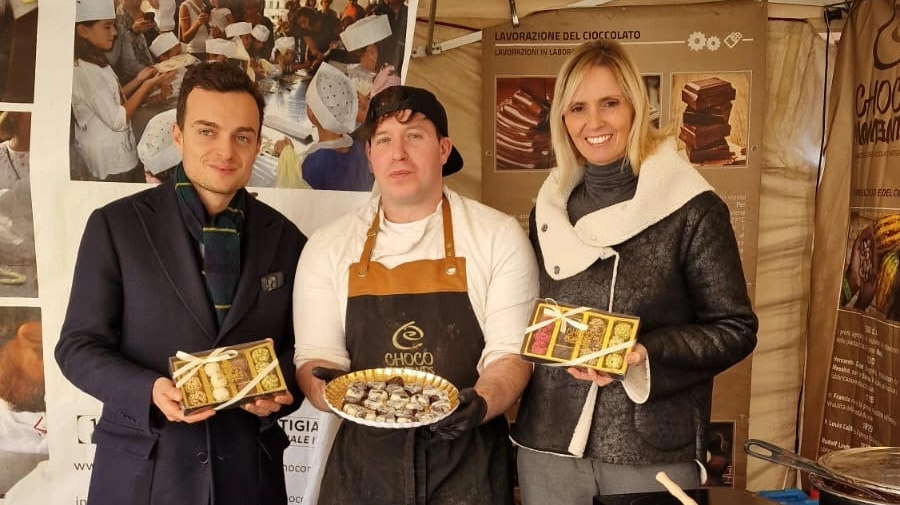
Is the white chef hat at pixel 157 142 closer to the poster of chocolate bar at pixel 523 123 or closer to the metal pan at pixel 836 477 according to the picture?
the poster of chocolate bar at pixel 523 123

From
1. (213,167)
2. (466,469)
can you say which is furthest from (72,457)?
(466,469)

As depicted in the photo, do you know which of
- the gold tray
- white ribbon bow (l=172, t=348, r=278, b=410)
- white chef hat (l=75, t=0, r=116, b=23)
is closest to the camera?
white ribbon bow (l=172, t=348, r=278, b=410)

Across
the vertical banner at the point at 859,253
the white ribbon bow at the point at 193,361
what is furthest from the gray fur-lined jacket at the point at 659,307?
the vertical banner at the point at 859,253

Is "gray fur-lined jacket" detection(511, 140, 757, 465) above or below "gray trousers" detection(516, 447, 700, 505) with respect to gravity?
above

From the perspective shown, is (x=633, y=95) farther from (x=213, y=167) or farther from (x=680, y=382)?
(x=213, y=167)

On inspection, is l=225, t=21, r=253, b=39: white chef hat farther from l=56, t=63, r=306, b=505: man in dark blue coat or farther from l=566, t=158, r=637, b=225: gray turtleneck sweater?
l=566, t=158, r=637, b=225: gray turtleneck sweater

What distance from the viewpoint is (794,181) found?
134 inches

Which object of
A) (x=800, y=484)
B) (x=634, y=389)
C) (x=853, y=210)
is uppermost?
(x=853, y=210)

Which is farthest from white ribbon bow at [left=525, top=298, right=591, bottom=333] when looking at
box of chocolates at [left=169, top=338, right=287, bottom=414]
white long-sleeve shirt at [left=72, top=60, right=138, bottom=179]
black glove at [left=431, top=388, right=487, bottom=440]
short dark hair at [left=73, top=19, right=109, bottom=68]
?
short dark hair at [left=73, top=19, right=109, bottom=68]

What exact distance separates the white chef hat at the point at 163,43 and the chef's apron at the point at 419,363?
1.19m

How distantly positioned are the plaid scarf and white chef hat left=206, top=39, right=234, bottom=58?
752 millimetres

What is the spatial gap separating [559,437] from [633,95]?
0.92 m

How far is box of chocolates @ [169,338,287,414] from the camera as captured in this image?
6.29 ft

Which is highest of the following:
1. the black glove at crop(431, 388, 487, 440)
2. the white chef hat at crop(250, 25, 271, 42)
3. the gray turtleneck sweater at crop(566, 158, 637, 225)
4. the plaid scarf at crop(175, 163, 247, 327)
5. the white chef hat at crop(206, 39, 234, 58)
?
the white chef hat at crop(250, 25, 271, 42)
